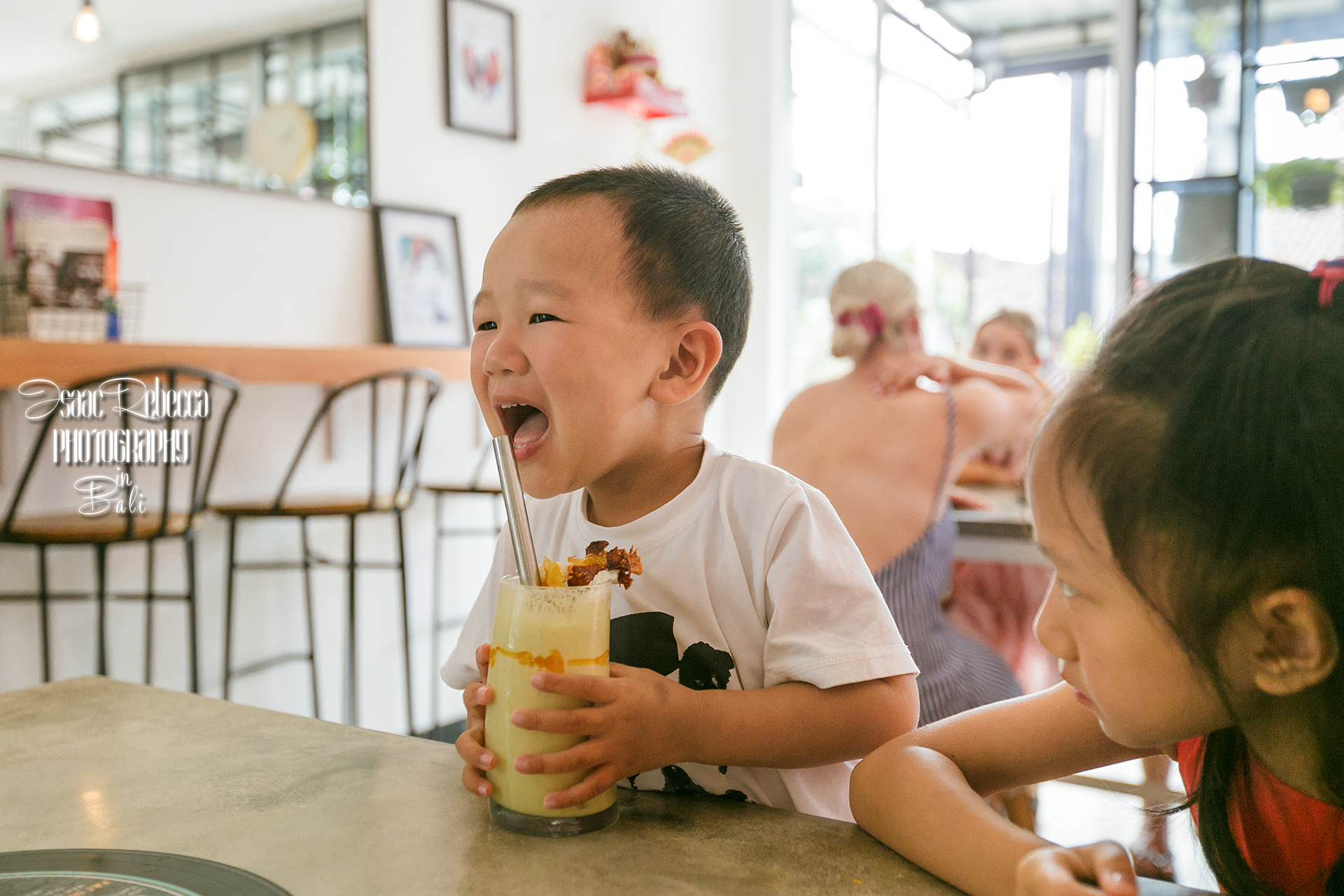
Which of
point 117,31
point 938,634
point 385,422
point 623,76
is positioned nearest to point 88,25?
point 117,31

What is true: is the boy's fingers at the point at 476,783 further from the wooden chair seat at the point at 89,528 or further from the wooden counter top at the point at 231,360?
the wooden counter top at the point at 231,360

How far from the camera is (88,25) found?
9.04ft

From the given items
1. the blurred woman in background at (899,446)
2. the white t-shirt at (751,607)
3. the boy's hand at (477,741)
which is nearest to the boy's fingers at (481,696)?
the boy's hand at (477,741)

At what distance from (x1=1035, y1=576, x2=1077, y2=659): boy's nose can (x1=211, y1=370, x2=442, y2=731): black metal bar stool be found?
6.40 feet

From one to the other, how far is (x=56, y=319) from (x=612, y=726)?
2.39 m

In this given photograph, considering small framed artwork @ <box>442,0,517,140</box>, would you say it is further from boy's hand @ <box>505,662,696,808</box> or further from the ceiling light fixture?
boy's hand @ <box>505,662,696,808</box>

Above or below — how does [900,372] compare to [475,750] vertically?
above

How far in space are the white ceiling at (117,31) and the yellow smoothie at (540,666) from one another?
8.81ft

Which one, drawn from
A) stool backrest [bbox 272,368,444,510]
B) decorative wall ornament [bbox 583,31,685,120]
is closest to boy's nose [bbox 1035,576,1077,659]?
stool backrest [bbox 272,368,444,510]

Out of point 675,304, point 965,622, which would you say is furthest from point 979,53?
point 675,304

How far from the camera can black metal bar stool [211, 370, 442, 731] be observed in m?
2.68

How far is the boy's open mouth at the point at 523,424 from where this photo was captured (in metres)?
0.91

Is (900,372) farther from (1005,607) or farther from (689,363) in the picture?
(689,363)

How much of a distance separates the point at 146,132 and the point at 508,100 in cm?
152
